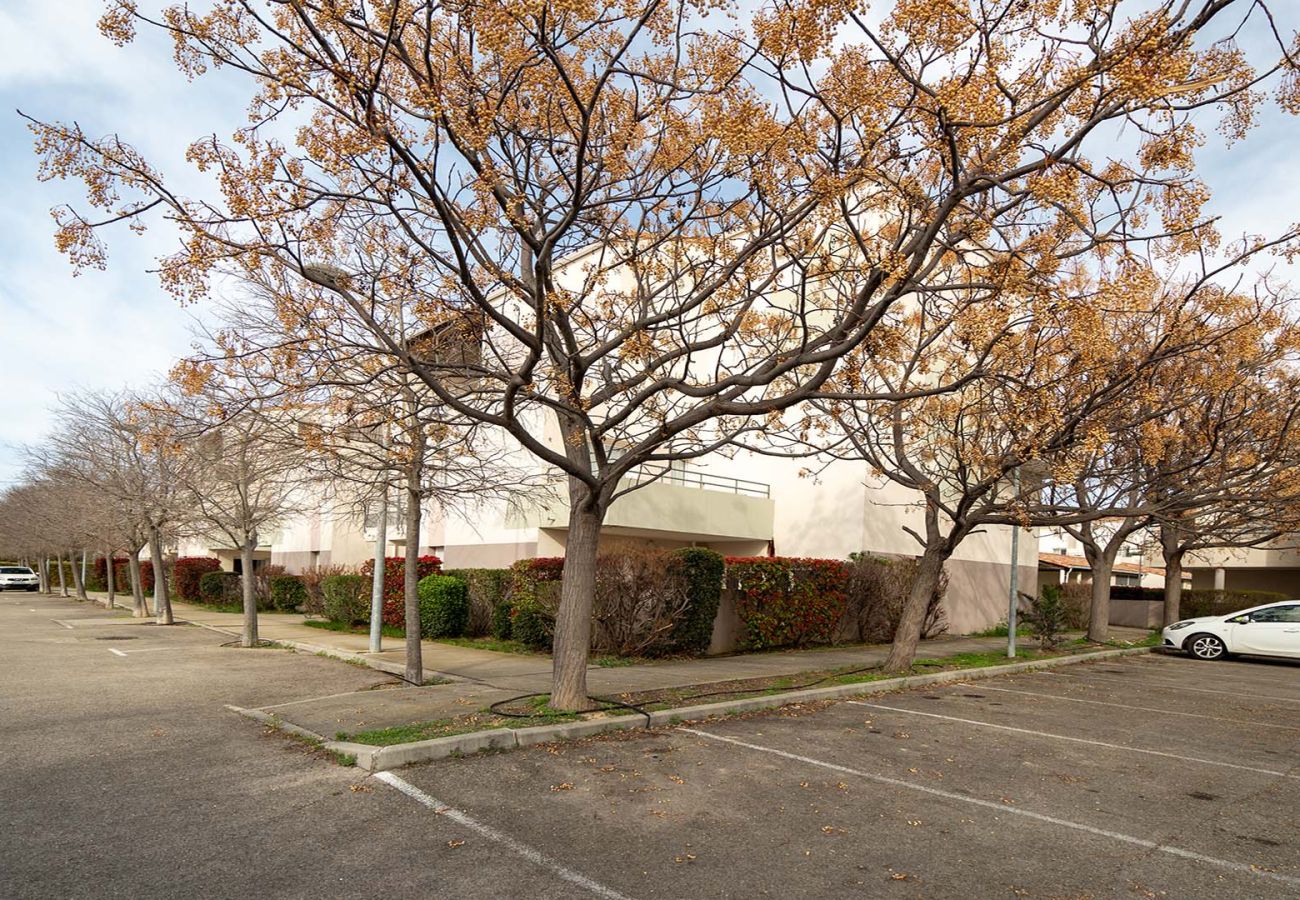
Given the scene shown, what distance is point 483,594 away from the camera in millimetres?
18219

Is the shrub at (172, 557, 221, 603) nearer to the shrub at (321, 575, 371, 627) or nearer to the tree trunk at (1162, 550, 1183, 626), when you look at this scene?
the shrub at (321, 575, 371, 627)

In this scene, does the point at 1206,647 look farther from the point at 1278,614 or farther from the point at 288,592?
the point at 288,592

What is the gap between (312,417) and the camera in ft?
37.7

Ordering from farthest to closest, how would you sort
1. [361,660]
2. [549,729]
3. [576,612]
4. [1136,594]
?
1. [1136,594]
2. [361,660]
3. [576,612]
4. [549,729]

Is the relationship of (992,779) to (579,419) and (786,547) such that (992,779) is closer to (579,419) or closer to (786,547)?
(579,419)

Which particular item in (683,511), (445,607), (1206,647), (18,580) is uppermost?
(683,511)

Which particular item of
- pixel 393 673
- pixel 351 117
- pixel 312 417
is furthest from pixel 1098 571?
pixel 351 117

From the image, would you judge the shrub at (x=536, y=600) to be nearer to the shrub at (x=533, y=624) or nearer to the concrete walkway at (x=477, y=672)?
the shrub at (x=533, y=624)

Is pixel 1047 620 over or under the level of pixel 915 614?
under

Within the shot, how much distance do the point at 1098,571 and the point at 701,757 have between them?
58.0ft

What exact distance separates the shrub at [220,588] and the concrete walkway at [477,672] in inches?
406

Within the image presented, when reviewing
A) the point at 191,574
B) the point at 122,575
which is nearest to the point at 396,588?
the point at 191,574

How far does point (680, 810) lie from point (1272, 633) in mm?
18946

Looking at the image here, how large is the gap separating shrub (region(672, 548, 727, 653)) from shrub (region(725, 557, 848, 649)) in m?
0.81
